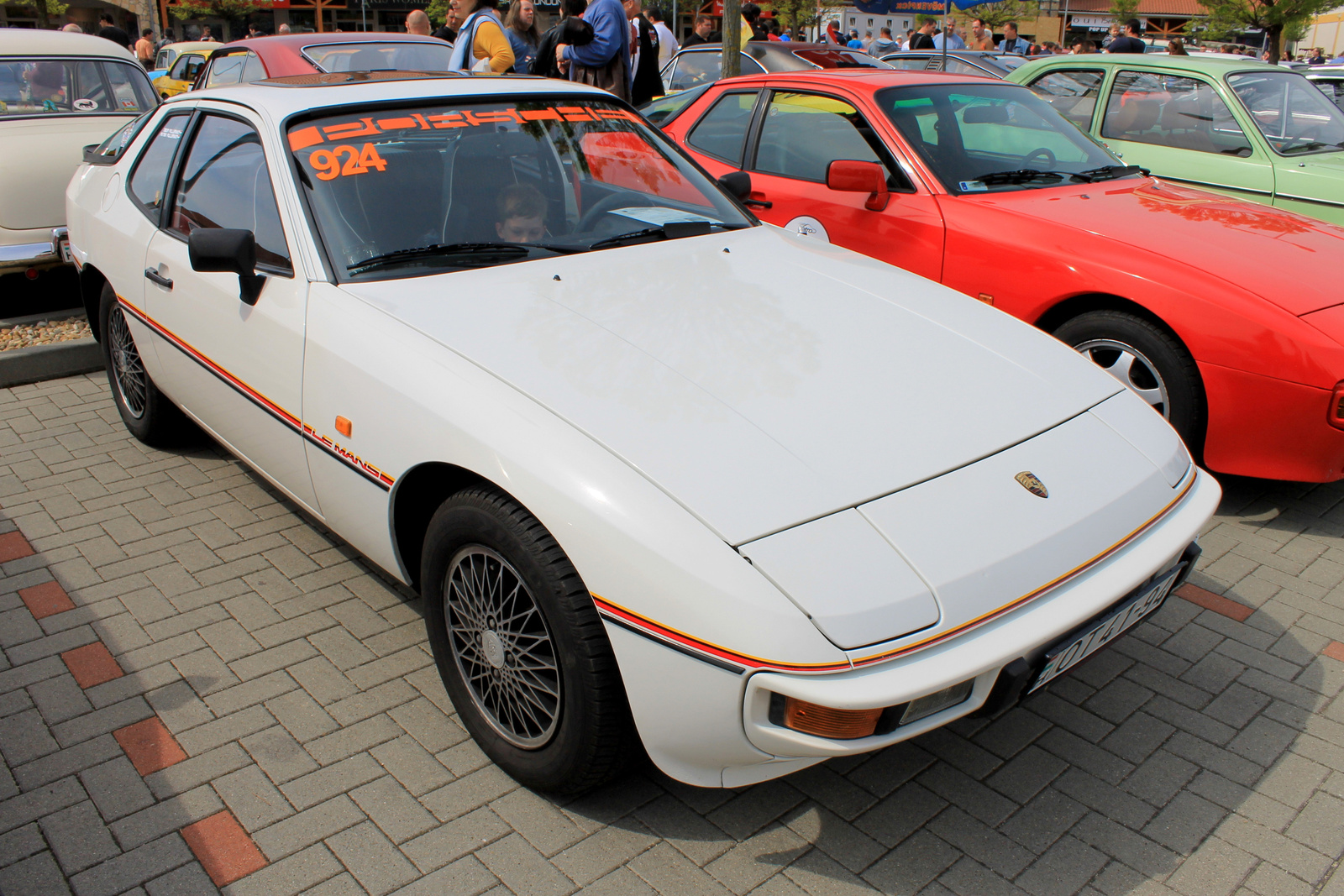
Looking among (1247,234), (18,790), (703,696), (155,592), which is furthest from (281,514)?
(1247,234)

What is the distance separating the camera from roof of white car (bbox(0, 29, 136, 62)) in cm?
685

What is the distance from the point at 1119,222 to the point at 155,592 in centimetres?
404

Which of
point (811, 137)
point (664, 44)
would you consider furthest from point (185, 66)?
point (811, 137)

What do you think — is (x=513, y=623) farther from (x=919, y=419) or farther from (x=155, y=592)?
(x=155, y=592)

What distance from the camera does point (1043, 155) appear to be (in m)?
4.99

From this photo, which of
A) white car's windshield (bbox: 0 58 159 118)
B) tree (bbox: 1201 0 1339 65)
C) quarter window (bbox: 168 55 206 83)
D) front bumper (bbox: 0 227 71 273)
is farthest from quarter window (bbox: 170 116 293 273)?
tree (bbox: 1201 0 1339 65)

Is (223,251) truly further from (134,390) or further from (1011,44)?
(1011,44)

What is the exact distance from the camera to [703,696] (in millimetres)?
1901

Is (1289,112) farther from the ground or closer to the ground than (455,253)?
farther from the ground

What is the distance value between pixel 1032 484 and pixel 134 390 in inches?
152

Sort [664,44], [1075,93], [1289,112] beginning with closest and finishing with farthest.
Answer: [1289,112], [1075,93], [664,44]

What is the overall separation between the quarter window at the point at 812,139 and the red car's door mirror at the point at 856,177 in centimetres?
20

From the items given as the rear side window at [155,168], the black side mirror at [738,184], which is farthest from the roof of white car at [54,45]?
the black side mirror at [738,184]

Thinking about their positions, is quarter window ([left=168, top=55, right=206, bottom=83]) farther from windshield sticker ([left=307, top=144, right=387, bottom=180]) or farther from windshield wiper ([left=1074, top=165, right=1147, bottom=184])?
windshield wiper ([left=1074, top=165, right=1147, bottom=184])
